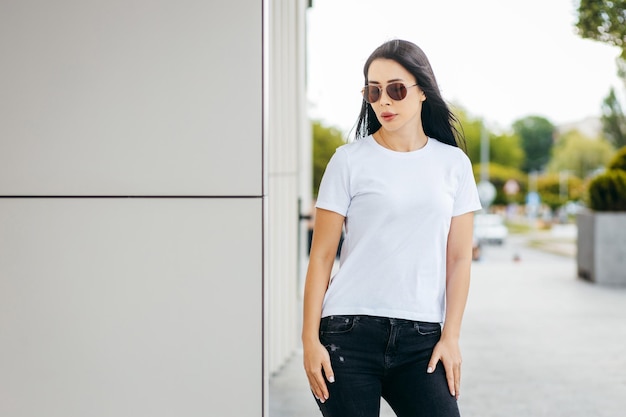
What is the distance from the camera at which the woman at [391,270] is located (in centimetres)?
→ 185

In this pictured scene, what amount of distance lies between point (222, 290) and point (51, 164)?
27.9 inches

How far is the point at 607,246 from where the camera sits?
10.7 meters

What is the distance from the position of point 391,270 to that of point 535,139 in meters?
87.2

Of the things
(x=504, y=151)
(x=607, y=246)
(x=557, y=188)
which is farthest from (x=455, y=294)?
(x=504, y=151)

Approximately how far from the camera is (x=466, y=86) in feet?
215

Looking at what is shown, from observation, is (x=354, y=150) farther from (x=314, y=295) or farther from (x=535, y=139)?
(x=535, y=139)

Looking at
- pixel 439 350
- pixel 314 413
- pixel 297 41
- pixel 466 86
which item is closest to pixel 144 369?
pixel 439 350

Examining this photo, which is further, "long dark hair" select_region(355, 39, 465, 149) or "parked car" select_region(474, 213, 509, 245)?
"parked car" select_region(474, 213, 509, 245)

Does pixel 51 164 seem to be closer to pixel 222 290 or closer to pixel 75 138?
pixel 75 138

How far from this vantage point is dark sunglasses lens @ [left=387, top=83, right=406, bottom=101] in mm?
1911

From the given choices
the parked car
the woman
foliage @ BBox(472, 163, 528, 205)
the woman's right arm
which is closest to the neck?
the woman

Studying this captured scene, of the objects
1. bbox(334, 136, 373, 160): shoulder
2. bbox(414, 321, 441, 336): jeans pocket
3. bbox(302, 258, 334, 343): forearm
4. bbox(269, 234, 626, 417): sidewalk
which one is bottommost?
bbox(269, 234, 626, 417): sidewalk

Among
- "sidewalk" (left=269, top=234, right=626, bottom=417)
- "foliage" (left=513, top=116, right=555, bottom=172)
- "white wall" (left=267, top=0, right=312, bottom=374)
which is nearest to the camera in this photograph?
"sidewalk" (left=269, top=234, right=626, bottom=417)

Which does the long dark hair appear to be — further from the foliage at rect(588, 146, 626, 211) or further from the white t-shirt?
the foliage at rect(588, 146, 626, 211)
